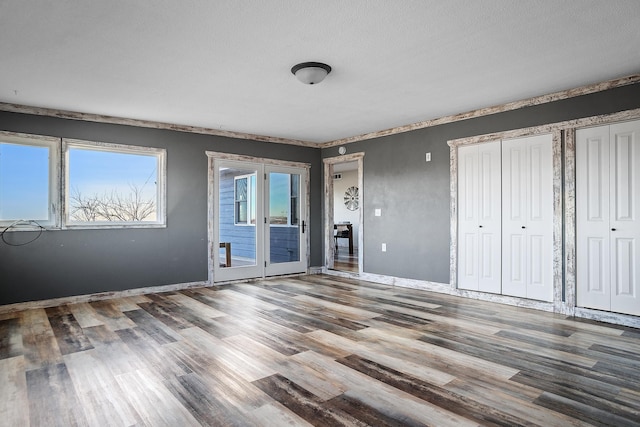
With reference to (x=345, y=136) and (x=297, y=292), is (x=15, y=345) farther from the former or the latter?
(x=345, y=136)

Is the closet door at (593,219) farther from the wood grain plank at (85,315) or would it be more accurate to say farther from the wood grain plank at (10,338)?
the wood grain plank at (10,338)

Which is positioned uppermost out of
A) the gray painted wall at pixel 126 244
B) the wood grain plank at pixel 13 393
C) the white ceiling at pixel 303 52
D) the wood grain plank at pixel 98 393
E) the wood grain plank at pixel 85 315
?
the white ceiling at pixel 303 52

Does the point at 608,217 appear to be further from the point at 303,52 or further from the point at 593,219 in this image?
the point at 303,52

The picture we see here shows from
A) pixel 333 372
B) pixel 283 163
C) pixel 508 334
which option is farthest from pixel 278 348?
pixel 283 163

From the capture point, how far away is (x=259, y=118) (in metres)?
5.45

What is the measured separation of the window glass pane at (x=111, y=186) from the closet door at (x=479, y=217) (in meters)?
4.49

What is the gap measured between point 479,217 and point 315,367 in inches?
132

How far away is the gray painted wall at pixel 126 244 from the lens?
15.4ft

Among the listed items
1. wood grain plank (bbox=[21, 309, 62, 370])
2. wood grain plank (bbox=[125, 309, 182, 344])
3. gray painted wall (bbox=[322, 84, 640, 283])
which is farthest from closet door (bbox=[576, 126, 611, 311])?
wood grain plank (bbox=[21, 309, 62, 370])

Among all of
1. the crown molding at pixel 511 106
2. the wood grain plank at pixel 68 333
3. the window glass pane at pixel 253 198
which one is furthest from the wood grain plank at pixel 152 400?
the crown molding at pixel 511 106

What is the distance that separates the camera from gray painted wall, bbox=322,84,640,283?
5.34m

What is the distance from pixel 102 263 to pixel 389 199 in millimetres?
4349

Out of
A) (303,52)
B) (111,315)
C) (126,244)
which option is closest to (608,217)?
(303,52)

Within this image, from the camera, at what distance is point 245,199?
650 centimetres
